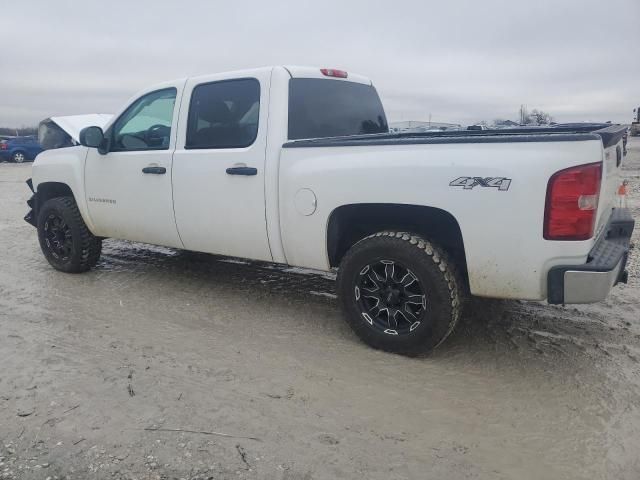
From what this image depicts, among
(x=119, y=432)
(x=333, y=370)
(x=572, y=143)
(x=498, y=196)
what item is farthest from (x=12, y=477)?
(x=572, y=143)

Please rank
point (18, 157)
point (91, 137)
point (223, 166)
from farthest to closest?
point (18, 157) → point (91, 137) → point (223, 166)

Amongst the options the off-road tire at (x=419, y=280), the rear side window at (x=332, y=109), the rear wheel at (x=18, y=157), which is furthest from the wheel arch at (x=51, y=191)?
the rear wheel at (x=18, y=157)

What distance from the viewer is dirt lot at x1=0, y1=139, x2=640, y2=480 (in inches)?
95.4

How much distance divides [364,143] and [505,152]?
91 centimetres

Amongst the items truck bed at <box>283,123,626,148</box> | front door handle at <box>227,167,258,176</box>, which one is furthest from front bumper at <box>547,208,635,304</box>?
front door handle at <box>227,167,258,176</box>

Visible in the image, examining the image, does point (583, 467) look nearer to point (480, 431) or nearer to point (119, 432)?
point (480, 431)

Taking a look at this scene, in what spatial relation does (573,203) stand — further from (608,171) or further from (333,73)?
(333,73)

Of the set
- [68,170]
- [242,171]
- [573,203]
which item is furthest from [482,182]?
[68,170]

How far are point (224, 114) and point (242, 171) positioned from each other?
0.61 metres

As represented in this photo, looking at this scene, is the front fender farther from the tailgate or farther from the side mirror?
the tailgate

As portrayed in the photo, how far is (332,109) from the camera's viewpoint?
441cm

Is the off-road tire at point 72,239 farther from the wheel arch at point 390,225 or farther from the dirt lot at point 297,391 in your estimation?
the wheel arch at point 390,225

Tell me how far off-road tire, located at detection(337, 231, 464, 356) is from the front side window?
2137mm

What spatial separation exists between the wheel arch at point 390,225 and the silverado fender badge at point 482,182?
210 mm
